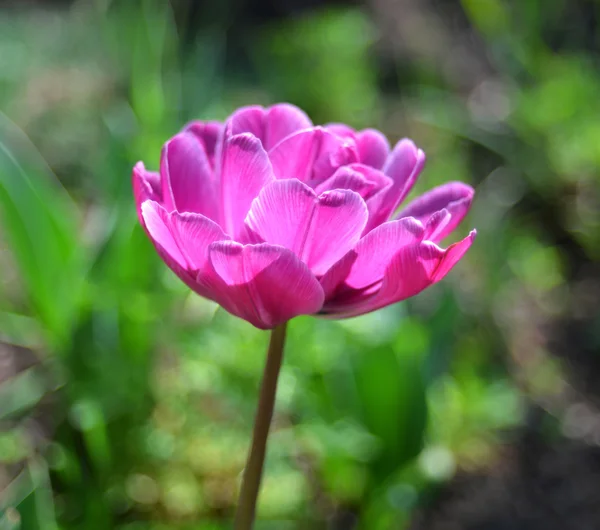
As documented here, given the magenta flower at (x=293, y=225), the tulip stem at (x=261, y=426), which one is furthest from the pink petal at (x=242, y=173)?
the tulip stem at (x=261, y=426)

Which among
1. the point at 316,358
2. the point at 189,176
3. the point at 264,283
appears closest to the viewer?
the point at 264,283

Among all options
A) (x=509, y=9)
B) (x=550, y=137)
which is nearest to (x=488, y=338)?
(x=550, y=137)

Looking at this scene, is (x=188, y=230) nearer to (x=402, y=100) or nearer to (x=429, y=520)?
(x=429, y=520)

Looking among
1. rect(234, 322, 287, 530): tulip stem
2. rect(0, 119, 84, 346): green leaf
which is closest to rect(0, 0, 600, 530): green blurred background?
rect(0, 119, 84, 346): green leaf

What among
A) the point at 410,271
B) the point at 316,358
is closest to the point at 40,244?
the point at 316,358

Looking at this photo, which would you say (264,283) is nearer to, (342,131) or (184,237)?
(184,237)

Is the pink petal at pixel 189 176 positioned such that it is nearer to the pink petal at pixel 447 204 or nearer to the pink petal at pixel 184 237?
the pink petal at pixel 184 237
